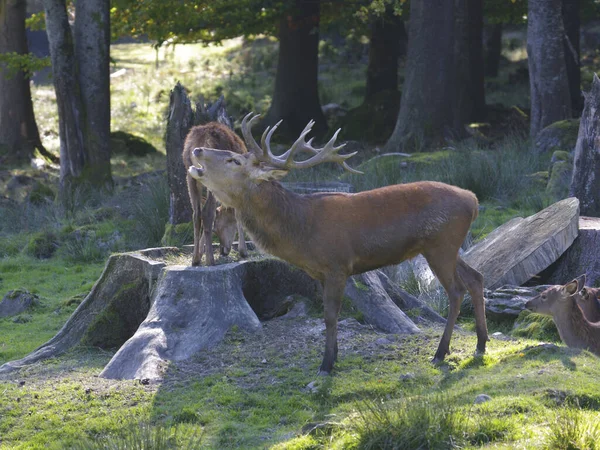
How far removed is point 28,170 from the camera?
21.3 metres

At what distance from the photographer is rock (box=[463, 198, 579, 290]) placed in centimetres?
1009

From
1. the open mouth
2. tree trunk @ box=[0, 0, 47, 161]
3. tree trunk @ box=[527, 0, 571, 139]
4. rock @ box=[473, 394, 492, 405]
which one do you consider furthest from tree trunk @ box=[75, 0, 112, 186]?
rock @ box=[473, 394, 492, 405]

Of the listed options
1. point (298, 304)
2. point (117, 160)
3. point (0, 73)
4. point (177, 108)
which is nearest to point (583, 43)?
point (117, 160)

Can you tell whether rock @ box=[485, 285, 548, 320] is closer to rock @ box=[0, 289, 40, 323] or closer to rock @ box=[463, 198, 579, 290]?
rock @ box=[463, 198, 579, 290]

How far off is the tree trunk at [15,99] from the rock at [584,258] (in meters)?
15.3

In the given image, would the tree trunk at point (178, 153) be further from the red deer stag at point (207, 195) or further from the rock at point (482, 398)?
the rock at point (482, 398)

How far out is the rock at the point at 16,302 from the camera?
11375 mm

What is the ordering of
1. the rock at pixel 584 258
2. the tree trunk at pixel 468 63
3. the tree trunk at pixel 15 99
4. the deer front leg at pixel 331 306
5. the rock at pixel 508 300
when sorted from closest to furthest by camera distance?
the deer front leg at pixel 331 306
the rock at pixel 508 300
the rock at pixel 584 258
the tree trunk at pixel 468 63
the tree trunk at pixel 15 99

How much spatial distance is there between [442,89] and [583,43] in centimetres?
1696

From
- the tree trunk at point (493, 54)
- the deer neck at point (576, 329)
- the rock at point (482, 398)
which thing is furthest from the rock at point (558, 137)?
the tree trunk at point (493, 54)

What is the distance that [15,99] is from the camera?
73.2ft

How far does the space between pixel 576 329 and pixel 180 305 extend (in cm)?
373

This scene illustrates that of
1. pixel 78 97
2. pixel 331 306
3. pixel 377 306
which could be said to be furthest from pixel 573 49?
pixel 331 306

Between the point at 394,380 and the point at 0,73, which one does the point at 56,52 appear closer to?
the point at 0,73
